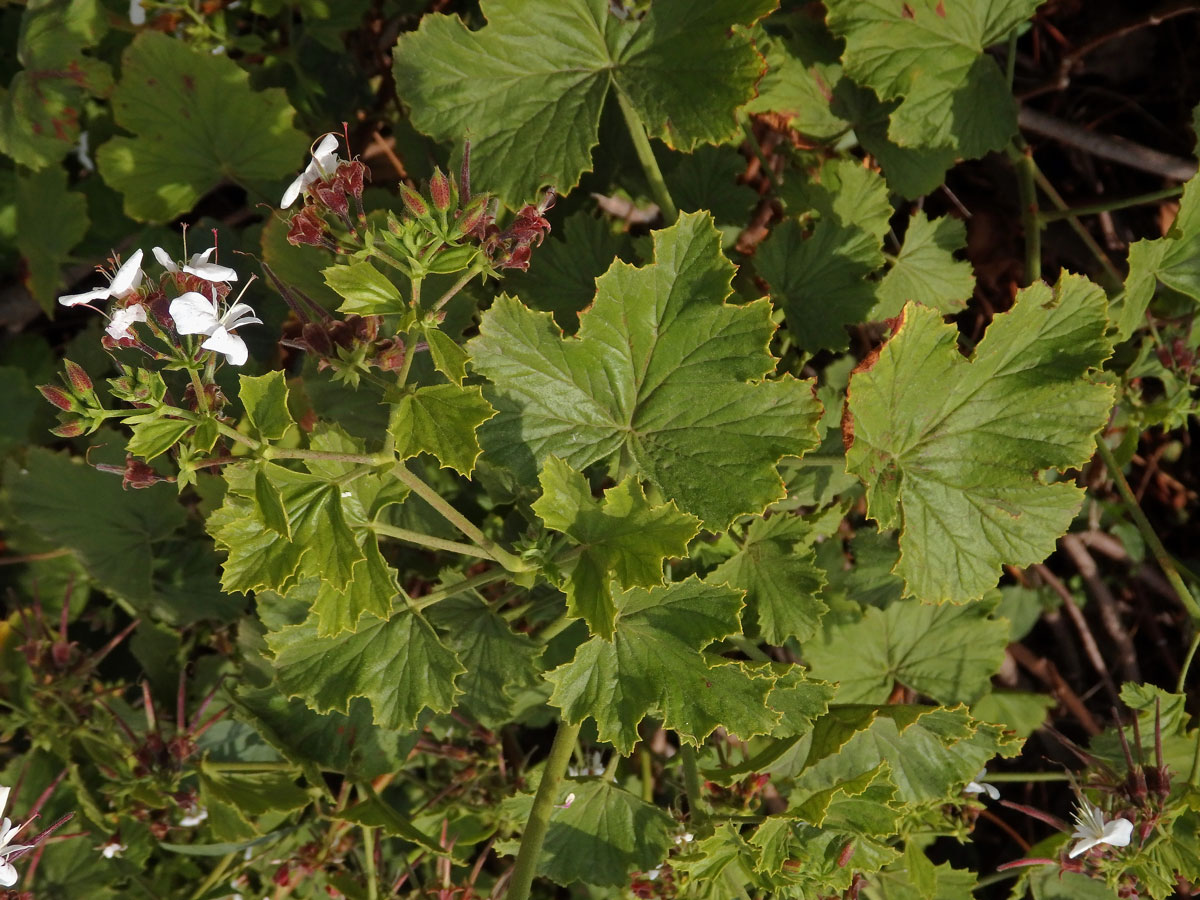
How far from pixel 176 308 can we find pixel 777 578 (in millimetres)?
1397

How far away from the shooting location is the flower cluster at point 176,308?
1.41m

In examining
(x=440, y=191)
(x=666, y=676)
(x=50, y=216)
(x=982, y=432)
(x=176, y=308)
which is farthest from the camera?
(x=50, y=216)

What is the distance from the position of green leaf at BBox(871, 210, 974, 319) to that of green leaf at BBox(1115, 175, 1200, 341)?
0.45 m

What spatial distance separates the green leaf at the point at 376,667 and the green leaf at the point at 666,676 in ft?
0.82

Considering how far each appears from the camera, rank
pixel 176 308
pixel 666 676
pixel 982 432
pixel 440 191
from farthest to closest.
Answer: pixel 982 432 < pixel 666 676 < pixel 440 191 < pixel 176 308

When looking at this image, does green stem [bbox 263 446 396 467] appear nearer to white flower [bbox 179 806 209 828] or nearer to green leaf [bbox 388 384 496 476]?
green leaf [bbox 388 384 496 476]

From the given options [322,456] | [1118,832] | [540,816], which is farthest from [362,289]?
[1118,832]

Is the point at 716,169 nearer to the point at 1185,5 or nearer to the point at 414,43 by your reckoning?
the point at 414,43

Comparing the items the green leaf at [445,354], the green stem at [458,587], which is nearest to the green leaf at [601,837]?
the green stem at [458,587]

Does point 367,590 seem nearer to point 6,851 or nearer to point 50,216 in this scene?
point 6,851

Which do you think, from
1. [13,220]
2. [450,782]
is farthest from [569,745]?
[13,220]

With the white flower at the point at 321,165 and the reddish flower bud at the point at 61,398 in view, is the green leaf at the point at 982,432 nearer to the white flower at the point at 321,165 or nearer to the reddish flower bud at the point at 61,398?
the white flower at the point at 321,165

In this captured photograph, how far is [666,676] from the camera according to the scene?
187 centimetres

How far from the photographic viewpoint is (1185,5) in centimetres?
292
